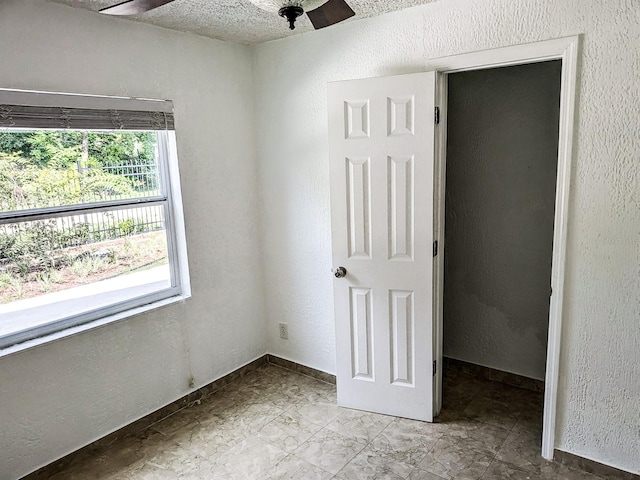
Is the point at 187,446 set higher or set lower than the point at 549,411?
lower

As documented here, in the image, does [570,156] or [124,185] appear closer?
[570,156]

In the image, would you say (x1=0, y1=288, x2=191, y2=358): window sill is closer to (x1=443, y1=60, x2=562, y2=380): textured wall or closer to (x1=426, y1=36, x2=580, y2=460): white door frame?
(x1=426, y1=36, x2=580, y2=460): white door frame

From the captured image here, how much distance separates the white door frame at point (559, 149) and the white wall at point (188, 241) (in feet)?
4.62

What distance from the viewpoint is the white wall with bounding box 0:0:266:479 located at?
2.20 m

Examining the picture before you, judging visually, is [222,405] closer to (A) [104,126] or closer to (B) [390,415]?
(B) [390,415]

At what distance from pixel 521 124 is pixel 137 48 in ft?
7.65

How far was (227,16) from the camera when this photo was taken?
2484mm

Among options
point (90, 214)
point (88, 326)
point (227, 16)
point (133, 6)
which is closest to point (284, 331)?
point (88, 326)

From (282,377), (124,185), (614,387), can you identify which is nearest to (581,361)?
(614,387)

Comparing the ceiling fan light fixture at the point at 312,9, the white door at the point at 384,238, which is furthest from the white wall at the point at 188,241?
the ceiling fan light fixture at the point at 312,9

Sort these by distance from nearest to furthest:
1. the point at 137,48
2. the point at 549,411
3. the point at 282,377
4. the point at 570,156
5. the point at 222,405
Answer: the point at 570,156 < the point at 549,411 < the point at 137,48 < the point at 222,405 < the point at 282,377

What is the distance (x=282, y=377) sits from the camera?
3318 mm

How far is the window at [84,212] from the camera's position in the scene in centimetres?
219

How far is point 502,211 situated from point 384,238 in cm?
98
